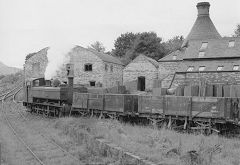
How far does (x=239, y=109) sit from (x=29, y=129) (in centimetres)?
1008

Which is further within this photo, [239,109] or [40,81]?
[40,81]

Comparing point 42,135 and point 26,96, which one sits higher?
point 26,96

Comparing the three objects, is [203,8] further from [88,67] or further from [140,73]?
[88,67]

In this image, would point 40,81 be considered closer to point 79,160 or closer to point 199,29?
point 79,160

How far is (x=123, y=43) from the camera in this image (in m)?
63.2

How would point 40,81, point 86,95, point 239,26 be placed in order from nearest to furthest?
point 86,95 < point 40,81 < point 239,26

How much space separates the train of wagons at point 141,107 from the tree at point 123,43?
132 ft

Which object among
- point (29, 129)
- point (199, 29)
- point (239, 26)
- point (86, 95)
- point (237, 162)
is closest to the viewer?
point (237, 162)

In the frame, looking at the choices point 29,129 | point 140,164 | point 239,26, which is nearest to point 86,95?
point 29,129

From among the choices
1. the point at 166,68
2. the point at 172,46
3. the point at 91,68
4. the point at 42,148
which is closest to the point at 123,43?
the point at 172,46

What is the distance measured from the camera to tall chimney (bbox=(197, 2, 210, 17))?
1766 inches

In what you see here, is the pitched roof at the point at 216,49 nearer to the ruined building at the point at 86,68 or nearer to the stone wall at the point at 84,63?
the ruined building at the point at 86,68

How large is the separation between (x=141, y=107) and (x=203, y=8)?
33325mm

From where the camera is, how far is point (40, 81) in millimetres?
22766
